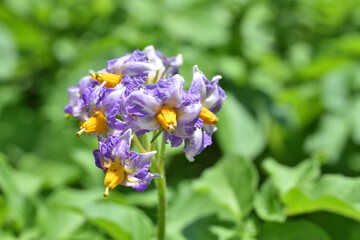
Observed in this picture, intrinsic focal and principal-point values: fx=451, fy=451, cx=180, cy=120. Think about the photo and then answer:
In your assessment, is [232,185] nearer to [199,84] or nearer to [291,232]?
[291,232]

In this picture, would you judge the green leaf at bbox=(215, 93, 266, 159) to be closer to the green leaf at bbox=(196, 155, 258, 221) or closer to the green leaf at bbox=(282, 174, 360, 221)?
the green leaf at bbox=(196, 155, 258, 221)

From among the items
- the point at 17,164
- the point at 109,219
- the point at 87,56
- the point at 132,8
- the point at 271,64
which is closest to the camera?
the point at 109,219

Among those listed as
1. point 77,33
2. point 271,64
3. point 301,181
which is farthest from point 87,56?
point 301,181

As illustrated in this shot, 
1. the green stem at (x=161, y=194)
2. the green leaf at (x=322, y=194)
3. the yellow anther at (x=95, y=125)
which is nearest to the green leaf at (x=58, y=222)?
the green stem at (x=161, y=194)

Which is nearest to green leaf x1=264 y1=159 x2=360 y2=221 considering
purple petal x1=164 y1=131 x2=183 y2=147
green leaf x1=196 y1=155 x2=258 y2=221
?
green leaf x1=196 y1=155 x2=258 y2=221

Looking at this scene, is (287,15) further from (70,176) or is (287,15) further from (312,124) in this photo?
(70,176)

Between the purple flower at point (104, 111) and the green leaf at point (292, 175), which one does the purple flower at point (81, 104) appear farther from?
the green leaf at point (292, 175)
